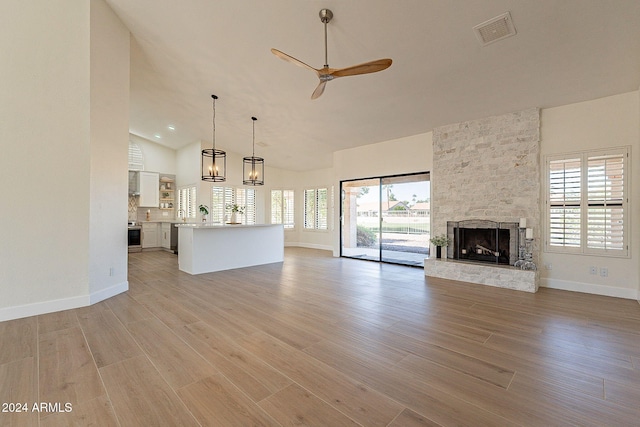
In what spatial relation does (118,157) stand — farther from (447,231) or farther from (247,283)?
(447,231)

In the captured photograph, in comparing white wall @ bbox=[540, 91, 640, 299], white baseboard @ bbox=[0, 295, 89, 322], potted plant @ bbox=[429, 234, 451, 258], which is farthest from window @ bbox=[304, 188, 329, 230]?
white baseboard @ bbox=[0, 295, 89, 322]

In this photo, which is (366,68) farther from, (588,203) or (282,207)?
(282,207)

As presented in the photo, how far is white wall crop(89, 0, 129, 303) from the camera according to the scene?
3672 millimetres

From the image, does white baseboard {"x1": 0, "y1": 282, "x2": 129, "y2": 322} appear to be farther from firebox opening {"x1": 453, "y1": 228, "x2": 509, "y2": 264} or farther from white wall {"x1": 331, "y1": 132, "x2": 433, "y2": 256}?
firebox opening {"x1": 453, "y1": 228, "x2": 509, "y2": 264}

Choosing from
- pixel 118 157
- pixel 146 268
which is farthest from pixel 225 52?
pixel 146 268

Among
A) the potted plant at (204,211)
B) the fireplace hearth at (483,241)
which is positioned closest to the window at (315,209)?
the potted plant at (204,211)

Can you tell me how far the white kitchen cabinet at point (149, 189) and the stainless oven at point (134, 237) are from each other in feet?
2.81

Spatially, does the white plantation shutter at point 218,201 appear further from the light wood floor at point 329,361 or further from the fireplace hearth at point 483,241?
the fireplace hearth at point 483,241

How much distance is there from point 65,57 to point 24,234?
2.20 metres

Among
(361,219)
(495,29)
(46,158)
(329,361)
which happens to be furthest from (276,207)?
(329,361)

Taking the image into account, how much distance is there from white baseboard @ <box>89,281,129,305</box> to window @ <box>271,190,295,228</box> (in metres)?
6.52

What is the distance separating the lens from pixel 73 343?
258cm

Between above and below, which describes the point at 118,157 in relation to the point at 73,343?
above

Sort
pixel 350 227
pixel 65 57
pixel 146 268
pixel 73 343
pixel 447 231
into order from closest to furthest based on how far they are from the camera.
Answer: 1. pixel 73 343
2. pixel 65 57
3. pixel 447 231
4. pixel 146 268
5. pixel 350 227
